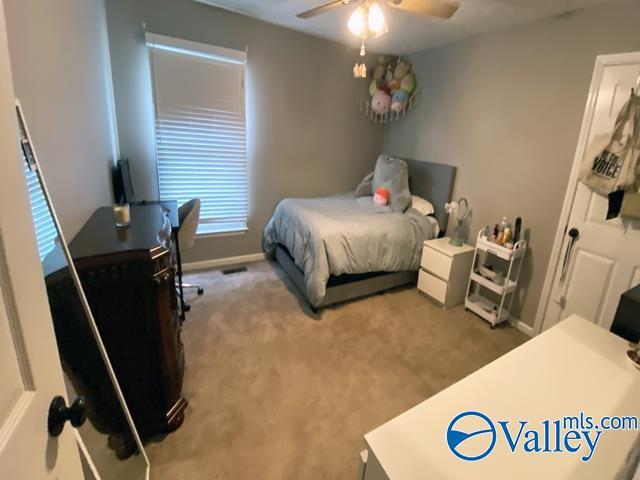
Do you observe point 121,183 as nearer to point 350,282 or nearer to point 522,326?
point 350,282

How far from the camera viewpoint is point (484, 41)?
113 inches

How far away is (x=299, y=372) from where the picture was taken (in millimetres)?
2156

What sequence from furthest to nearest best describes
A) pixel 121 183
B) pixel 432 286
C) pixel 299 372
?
1. pixel 432 286
2. pixel 121 183
3. pixel 299 372

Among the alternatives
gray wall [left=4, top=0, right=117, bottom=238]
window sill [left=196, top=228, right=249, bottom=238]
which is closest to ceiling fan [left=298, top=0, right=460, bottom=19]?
gray wall [left=4, top=0, right=117, bottom=238]

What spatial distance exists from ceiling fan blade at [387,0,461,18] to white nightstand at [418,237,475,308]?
6.04 ft

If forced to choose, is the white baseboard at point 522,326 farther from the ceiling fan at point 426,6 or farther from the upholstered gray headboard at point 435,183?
the ceiling fan at point 426,6

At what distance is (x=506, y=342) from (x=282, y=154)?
2900 millimetres

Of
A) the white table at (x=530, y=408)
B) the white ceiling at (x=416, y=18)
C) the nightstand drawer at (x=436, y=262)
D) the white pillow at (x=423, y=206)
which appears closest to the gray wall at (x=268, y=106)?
the white ceiling at (x=416, y=18)

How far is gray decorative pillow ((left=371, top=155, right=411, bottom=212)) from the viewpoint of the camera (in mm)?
3365

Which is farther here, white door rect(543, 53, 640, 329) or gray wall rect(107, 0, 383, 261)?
gray wall rect(107, 0, 383, 261)

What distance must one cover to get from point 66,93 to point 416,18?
260cm

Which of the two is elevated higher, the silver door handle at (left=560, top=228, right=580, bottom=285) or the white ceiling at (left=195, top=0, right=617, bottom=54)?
the white ceiling at (left=195, top=0, right=617, bottom=54)

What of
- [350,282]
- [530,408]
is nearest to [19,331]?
[530,408]

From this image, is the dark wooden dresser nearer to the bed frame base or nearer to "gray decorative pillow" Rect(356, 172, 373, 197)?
the bed frame base
